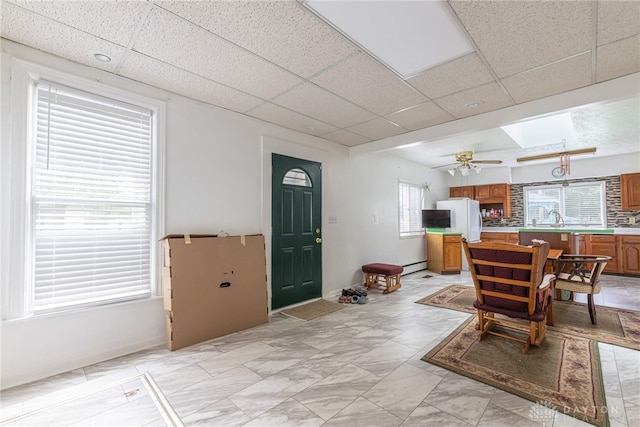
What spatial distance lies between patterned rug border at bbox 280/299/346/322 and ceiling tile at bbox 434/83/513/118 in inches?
115

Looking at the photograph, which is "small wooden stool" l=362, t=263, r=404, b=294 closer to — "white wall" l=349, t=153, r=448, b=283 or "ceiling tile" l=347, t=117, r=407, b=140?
"white wall" l=349, t=153, r=448, b=283

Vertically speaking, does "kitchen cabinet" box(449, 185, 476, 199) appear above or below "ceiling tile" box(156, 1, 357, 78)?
below

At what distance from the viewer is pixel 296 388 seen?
2.04m

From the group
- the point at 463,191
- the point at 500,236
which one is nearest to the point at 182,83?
the point at 463,191

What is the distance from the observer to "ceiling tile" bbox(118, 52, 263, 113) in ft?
7.78

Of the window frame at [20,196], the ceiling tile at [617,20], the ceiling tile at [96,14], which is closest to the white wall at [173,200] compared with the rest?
the window frame at [20,196]

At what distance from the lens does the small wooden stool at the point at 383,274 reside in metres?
4.73

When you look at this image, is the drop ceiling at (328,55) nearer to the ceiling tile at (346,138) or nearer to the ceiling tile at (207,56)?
the ceiling tile at (207,56)

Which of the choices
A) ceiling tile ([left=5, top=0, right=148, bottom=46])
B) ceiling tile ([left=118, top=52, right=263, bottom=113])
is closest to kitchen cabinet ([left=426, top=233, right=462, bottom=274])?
ceiling tile ([left=118, top=52, right=263, bottom=113])

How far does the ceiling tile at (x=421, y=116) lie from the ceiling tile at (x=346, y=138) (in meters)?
0.75

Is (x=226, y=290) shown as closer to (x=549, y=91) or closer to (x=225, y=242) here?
(x=225, y=242)

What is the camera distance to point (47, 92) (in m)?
2.27

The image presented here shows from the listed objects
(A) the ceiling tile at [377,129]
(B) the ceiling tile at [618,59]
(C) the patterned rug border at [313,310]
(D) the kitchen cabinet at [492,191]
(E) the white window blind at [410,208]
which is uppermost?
(B) the ceiling tile at [618,59]

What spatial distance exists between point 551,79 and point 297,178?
3026mm
